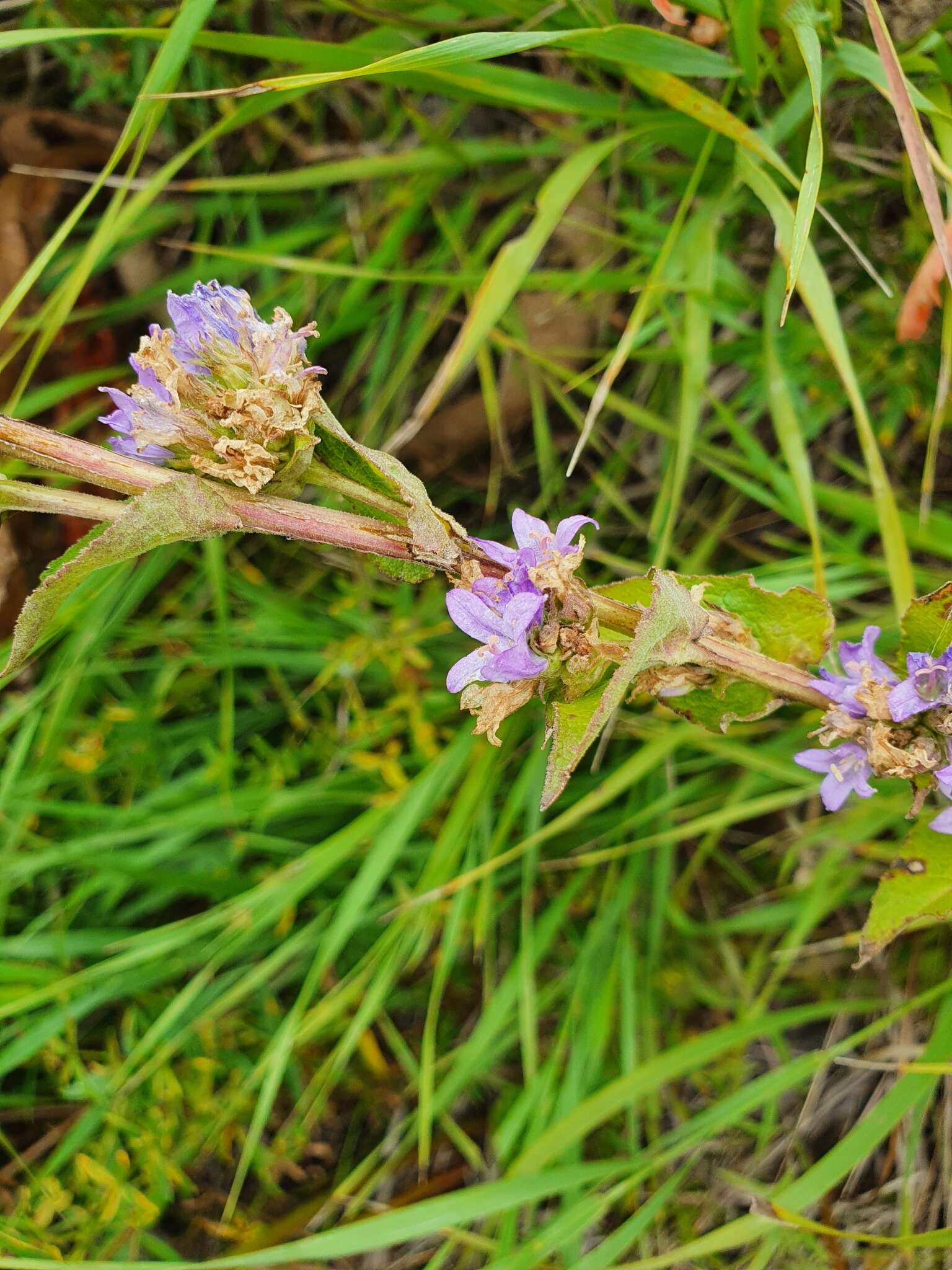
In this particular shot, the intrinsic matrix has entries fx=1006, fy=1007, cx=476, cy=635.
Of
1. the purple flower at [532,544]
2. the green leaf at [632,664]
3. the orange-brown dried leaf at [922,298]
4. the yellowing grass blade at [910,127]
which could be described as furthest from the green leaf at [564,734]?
the orange-brown dried leaf at [922,298]

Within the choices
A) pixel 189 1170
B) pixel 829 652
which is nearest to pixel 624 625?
pixel 829 652

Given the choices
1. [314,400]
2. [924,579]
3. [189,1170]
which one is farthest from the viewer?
[189,1170]

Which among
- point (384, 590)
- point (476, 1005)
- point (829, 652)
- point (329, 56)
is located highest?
point (329, 56)

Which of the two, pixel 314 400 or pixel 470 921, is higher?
pixel 314 400

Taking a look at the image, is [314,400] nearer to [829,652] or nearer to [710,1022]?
[829,652]

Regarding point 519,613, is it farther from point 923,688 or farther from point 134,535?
point 923,688

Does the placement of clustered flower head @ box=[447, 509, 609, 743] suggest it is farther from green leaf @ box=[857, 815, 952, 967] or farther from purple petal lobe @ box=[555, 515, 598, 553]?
green leaf @ box=[857, 815, 952, 967]

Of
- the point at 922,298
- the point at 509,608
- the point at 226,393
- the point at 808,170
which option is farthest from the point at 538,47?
the point at 509,608

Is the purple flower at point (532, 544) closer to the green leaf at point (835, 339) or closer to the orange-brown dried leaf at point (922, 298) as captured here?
the green leaf at point (835, 339)
